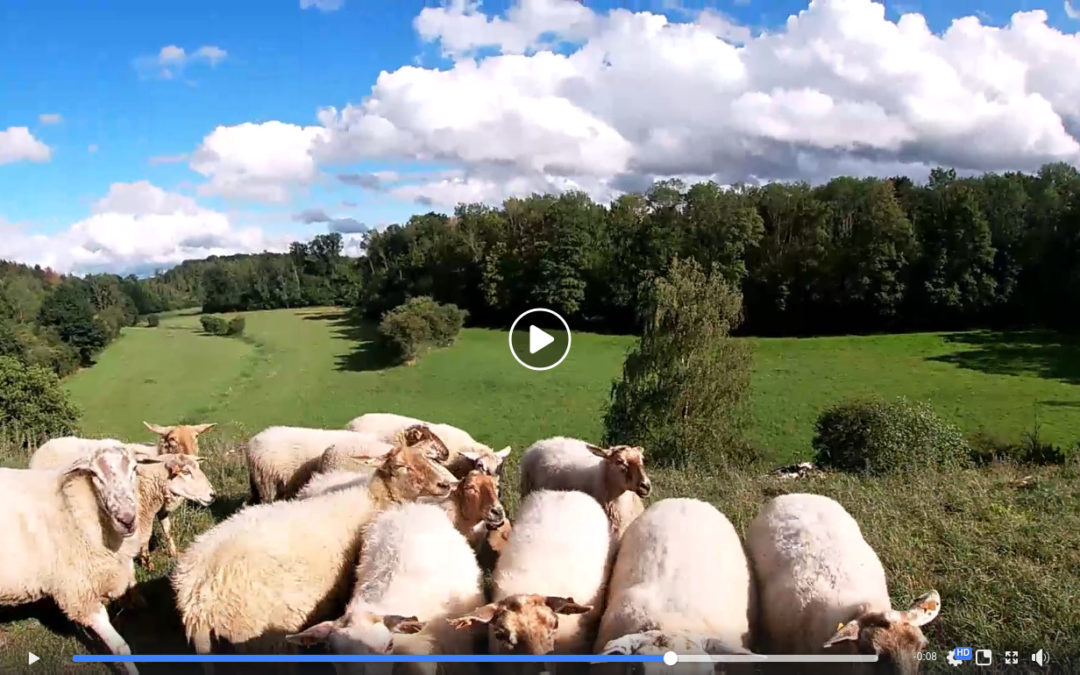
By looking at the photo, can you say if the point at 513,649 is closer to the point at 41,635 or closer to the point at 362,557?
the point at 362,557

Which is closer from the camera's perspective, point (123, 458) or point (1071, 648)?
point (1071, 648)

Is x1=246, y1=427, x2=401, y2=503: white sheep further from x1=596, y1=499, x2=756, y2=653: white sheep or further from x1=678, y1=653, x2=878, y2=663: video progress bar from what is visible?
x1=678, y1=653, x2=878, y2=663: video progress bar

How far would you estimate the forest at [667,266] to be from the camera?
1778cm

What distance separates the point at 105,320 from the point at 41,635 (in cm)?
1572

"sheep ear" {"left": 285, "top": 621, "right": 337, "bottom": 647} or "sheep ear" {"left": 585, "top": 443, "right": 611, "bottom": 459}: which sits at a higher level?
"sheep ear" {"left": 585, "top": 443, "right": 611, "bottom": 459}

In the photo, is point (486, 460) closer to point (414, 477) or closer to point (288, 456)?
point (414, 477)

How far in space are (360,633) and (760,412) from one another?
26095 mm

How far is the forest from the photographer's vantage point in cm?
1778

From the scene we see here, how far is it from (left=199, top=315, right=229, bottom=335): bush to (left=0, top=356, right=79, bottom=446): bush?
4421 mm

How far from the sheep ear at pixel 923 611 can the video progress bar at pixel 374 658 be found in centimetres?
177

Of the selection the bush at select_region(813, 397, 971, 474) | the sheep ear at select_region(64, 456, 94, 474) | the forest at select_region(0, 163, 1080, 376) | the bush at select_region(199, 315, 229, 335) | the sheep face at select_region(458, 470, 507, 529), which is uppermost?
the forest at select_region(0, 163, 1080, 376)

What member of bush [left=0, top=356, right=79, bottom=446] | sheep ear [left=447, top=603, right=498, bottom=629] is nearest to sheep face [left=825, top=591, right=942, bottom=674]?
sheep ear [left=447, top=603, right=498, bottom=629]

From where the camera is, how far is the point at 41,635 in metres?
5.81

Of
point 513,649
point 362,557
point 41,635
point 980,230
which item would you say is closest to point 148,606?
point 41,635
